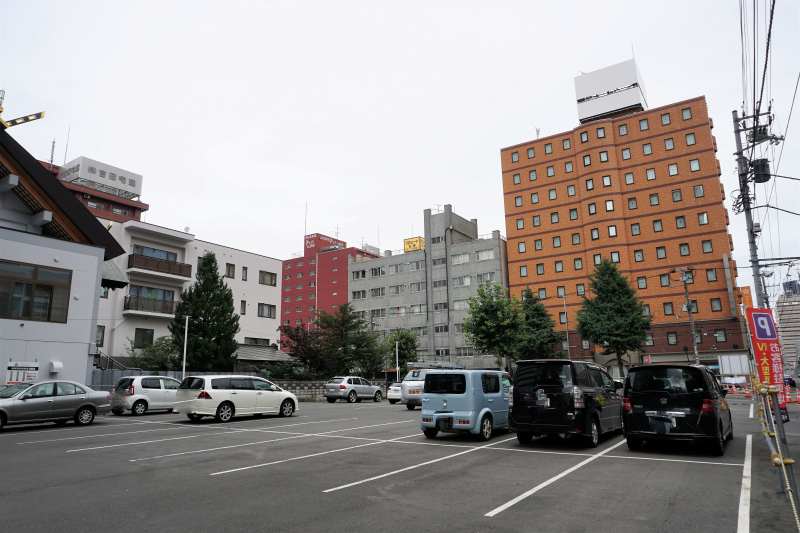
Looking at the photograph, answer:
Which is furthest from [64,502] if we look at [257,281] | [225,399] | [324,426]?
[257,281]

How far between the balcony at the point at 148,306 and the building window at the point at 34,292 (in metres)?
15.9

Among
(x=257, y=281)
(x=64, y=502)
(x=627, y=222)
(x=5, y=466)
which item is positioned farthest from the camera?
(x=627, y=222)

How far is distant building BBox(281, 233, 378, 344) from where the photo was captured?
100250mm

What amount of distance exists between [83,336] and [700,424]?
976 inches

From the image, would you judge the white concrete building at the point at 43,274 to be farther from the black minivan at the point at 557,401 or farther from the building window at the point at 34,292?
the black minivan at the point at 557,401

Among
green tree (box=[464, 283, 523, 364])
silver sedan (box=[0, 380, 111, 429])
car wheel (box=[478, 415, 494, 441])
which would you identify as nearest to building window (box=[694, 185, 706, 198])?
green tree (box=[464, 283, 523, 364])

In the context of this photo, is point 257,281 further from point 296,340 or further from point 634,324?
point 634,324

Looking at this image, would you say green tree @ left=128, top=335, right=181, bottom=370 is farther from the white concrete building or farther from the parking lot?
the parking lot

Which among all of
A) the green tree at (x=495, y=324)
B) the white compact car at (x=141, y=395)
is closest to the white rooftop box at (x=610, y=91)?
the green tree at (x=495, y=324)

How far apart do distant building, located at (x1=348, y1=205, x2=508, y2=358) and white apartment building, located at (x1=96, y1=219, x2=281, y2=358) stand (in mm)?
26538

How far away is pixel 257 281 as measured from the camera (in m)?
47.6

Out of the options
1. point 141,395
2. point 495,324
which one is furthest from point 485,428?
point 495,324

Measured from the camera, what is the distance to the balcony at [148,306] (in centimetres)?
3872

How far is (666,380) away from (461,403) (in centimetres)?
481
